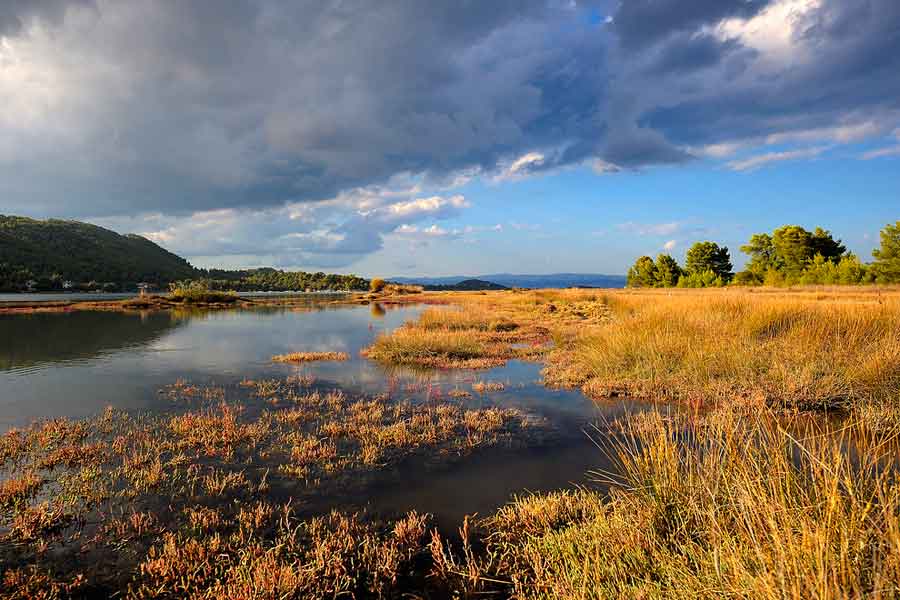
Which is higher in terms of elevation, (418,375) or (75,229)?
(75,229)

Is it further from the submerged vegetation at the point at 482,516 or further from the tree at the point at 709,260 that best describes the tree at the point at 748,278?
the submerged vegetation at the point at 482,516

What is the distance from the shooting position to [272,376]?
15.1 meters

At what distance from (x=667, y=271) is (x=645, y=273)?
8.10 meters

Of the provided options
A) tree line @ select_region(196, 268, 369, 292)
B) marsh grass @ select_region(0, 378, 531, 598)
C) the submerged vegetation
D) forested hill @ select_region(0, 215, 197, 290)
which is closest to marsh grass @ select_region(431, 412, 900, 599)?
the submerged vegetation

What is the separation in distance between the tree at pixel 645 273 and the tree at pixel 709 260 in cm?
892

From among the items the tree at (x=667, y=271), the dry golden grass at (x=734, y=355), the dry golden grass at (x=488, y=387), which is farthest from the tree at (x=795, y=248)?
the dry golden grass at (x=488, y=387)

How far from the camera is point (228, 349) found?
71.7 ft

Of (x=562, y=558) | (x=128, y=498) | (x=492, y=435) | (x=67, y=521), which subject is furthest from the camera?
(x=492, y=435)

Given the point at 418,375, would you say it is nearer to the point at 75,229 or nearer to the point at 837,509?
the point at 837,509

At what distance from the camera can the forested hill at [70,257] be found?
9094 cm

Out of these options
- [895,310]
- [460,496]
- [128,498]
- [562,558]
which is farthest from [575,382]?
[128,498]

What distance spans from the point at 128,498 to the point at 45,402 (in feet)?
28.3

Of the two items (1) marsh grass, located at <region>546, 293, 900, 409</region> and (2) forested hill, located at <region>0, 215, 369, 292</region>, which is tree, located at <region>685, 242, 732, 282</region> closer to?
(1) marsh grass, located at <region>546, 293, 900, 409</region>

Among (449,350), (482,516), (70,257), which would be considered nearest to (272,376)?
(449,350)
